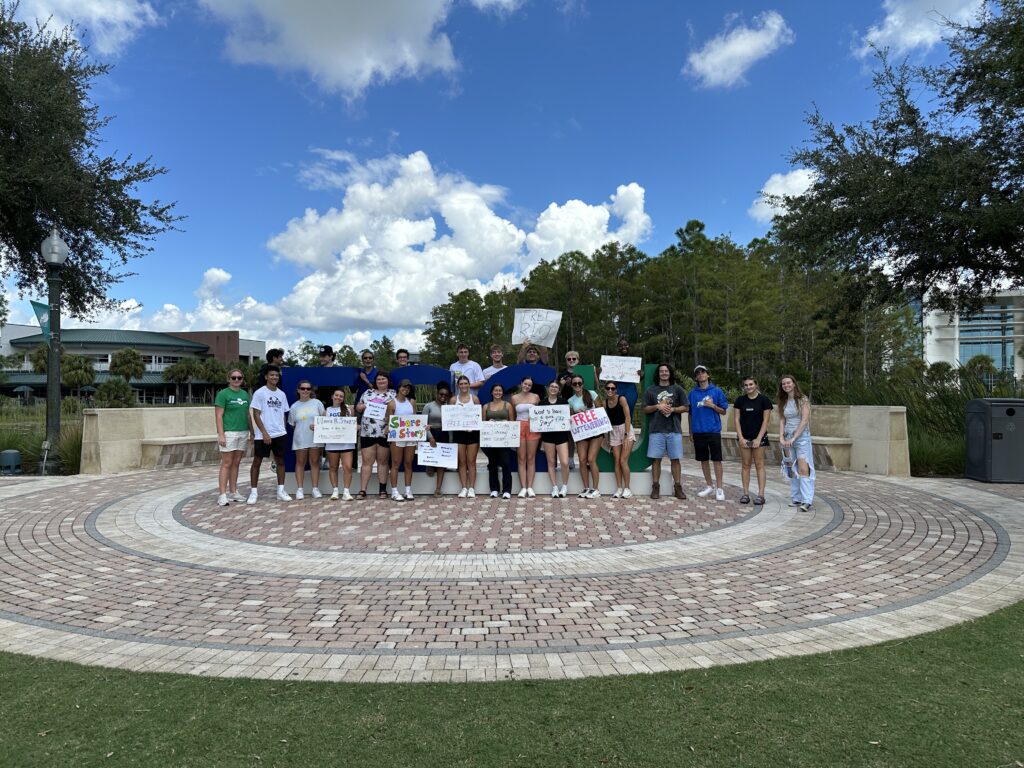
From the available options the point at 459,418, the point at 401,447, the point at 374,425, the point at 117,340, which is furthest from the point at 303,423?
the point at 117,340

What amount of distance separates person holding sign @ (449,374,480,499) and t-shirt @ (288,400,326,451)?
2.06 m

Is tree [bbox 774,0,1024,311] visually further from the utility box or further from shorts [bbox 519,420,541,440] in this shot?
shorts [bbox 519,420,541,440]

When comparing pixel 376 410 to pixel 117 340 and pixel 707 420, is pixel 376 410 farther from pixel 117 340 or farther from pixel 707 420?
pixel 117 340

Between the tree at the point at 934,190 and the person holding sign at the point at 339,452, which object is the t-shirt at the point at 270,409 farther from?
the tree at the point at 934,190

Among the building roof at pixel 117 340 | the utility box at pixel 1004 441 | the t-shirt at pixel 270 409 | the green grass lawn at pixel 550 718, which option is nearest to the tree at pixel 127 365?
the building roof at pixel 117 340

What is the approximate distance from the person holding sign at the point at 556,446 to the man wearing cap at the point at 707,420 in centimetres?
198

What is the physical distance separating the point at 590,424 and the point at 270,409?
15.8ft

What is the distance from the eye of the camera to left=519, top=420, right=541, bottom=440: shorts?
969 centimetres

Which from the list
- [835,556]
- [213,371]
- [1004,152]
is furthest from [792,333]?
[213,371]

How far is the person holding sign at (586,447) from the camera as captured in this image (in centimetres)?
965

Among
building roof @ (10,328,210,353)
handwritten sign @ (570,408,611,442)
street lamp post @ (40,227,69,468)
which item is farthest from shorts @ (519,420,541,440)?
building roof @ (10,328,210,353)

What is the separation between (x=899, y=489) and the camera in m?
10.3

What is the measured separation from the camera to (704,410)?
31.8 feet

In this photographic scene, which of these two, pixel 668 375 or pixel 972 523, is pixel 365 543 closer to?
pixel 668 375
